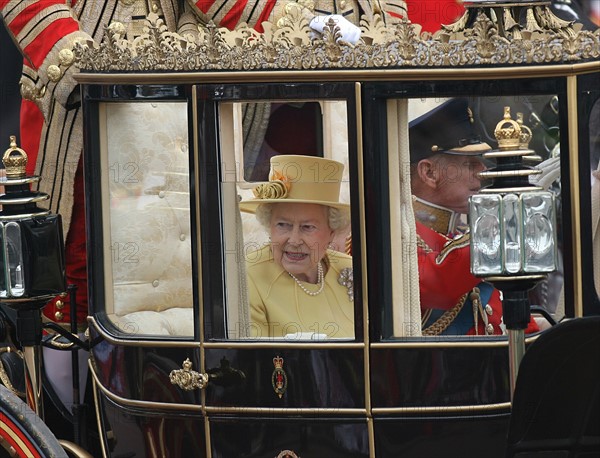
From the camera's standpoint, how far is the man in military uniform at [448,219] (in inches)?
136

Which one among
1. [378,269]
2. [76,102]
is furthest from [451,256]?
[76,102]

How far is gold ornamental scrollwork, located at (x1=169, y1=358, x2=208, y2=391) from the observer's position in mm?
3512

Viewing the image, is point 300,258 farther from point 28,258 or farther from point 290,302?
point 28,258

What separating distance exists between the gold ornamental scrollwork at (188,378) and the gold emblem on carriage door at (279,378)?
17cm

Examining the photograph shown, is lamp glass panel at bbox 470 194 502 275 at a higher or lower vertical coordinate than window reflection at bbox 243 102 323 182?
lower

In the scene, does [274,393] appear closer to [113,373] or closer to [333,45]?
[113,373]

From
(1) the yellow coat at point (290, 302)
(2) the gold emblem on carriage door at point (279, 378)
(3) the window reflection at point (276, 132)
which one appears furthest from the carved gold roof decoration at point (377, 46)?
(2) the gold emblem on carriage door at point (279, 378)

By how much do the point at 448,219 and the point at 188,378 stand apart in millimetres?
751

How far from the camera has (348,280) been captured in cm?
349

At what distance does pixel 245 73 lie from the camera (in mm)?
3449

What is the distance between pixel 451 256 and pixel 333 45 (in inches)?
23.4

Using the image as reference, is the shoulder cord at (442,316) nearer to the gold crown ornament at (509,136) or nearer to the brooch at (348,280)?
the brooch at (348,280)

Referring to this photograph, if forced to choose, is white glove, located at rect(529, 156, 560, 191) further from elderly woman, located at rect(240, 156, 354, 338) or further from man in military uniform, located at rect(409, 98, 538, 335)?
elderly woman, located at rect(240, 156, 354, 338)

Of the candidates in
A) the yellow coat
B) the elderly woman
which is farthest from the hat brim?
the yellow coat
